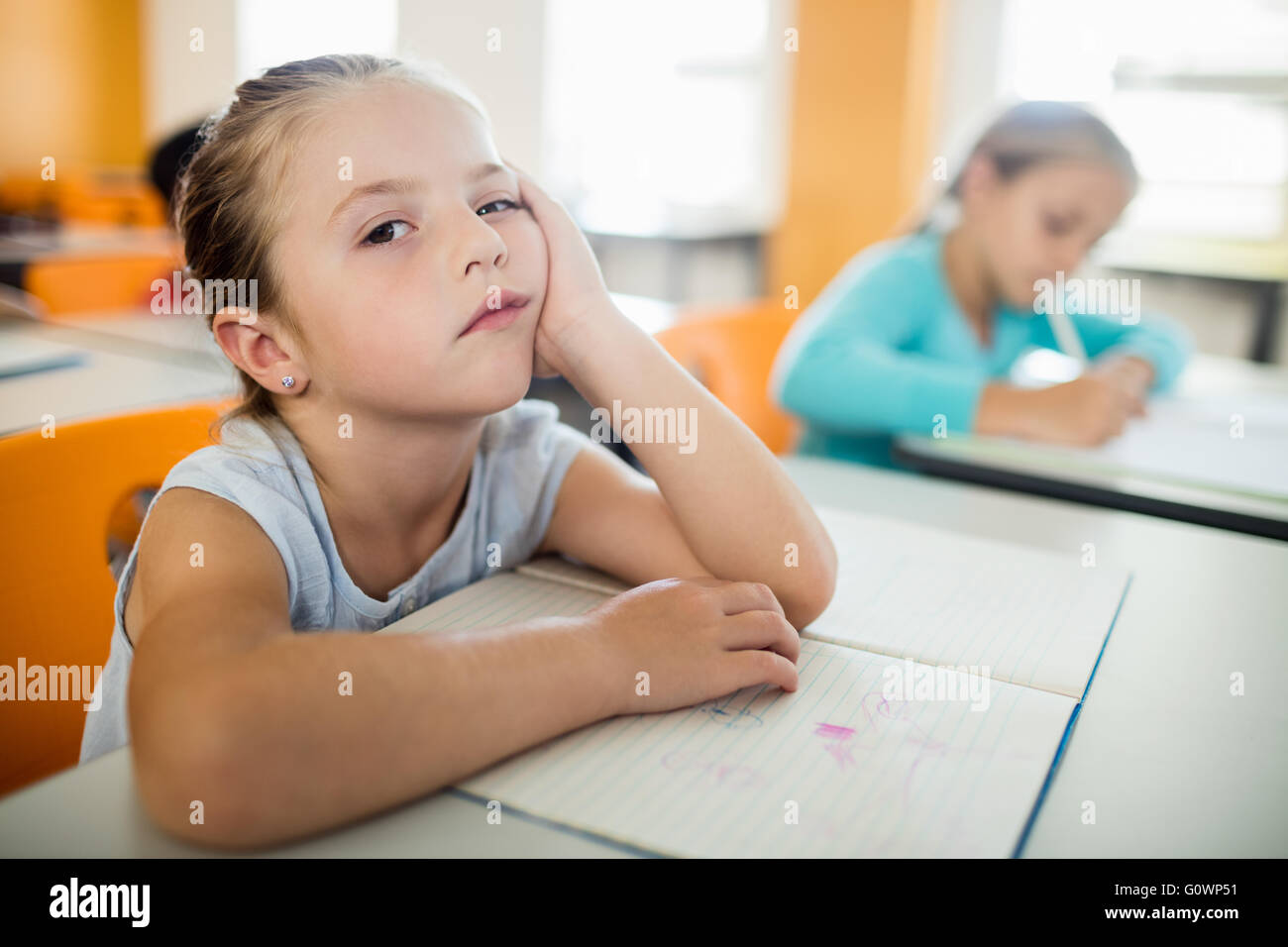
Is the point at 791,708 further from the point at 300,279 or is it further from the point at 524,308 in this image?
the point at 300,279

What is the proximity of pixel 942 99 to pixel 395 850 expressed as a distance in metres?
3.75

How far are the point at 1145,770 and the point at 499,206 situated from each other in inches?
24.7

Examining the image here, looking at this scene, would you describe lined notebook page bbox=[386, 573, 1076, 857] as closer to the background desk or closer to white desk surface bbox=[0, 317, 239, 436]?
the background desk

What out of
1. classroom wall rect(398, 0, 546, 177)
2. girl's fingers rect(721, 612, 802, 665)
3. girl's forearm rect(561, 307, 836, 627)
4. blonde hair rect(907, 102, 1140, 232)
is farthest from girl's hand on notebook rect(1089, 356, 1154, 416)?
classroom wall rect(398, 0, 546, 177)

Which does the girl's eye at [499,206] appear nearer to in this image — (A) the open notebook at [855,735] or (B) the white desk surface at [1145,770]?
(A) the open notebook at [855,735]

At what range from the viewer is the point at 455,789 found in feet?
1.83

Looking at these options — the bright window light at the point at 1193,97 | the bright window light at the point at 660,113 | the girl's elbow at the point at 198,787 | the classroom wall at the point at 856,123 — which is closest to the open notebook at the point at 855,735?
the girl's elbow at the point at 198,787

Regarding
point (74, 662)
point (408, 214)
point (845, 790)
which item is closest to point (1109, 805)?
point (845, 790)

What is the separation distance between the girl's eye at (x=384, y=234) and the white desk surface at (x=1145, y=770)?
1.28 feet

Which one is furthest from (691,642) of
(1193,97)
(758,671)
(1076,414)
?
(1193,97)

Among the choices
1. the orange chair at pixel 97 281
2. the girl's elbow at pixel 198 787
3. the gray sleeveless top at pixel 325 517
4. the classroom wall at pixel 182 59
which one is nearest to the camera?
the girl's elbow at pixel 198 787

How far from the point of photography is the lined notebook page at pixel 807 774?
1.72ft

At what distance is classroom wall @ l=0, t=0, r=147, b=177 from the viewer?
6090 mm

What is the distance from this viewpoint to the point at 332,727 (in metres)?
0.52
